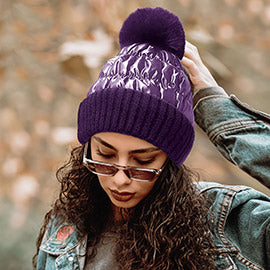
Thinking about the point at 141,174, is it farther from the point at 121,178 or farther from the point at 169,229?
the point at 169,229

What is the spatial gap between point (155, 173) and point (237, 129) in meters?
0.24

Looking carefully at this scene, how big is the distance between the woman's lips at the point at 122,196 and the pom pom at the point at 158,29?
16.1 inches

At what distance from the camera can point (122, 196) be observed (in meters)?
1.12

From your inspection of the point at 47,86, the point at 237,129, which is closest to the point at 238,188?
the point at 237,129

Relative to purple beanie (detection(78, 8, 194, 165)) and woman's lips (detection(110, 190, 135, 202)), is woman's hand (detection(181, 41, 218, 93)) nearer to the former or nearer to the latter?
purple beanie (detection(78, 8, 194, 165))

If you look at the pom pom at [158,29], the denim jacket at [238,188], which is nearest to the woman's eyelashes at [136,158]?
the denim jacket at [238,188]

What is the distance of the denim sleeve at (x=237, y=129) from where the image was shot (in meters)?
1.04

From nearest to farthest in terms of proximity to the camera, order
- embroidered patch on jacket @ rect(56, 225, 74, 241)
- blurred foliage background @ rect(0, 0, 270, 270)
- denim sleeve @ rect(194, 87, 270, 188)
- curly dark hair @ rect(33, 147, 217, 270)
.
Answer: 1. denim sleeve @ rect(194, 87, 270, 188)
2. curly dark hair @ rect(33, 147, 217, 270)
3. embroidered patch on jacket @ rect(56, 225, 74, 241)
4. blurred foliage background @ rect(0, 0, 270, 270)

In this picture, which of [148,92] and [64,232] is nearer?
[148,92]

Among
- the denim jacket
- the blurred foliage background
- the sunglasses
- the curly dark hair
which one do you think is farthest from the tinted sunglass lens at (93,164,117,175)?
the blurred foliage background

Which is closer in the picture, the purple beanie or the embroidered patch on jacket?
the purple beanie

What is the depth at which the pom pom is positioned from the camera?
1118 mm

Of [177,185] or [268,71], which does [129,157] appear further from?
[268,71]

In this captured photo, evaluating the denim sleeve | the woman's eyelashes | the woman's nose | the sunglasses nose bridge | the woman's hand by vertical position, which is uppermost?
the woman's hand
